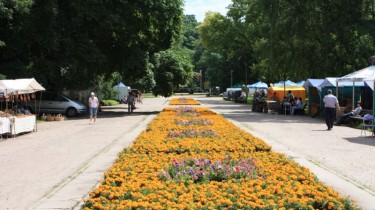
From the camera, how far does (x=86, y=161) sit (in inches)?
474

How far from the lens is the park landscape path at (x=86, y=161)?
26.6 feet

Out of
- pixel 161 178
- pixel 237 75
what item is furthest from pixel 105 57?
pixel 237 75

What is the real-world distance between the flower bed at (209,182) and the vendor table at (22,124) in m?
8.18

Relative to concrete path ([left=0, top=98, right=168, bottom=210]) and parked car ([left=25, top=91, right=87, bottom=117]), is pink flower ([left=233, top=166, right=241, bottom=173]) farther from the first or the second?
parked car ([left=25, top=91, right=87, bottom=117])

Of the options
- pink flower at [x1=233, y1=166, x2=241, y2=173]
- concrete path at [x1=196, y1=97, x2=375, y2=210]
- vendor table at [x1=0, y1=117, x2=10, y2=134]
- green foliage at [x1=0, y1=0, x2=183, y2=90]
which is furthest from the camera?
green foliage at [x1=0, y1=0, x2=183, y2=90]

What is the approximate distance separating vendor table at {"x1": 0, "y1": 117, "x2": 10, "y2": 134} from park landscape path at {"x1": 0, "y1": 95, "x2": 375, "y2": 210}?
0.65m

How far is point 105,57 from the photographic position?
104 ft

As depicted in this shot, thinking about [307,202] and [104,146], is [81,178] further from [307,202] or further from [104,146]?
[104,146]

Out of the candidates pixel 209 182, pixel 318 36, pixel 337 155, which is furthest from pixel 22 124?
pixel 318 36

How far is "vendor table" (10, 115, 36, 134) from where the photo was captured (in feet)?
61.5

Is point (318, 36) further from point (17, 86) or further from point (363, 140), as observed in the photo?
point (17, 86)

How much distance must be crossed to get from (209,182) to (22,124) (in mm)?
13288

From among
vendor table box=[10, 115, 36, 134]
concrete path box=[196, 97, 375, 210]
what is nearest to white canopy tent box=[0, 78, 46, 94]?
vendor table box=[10, 115, 36, 134]

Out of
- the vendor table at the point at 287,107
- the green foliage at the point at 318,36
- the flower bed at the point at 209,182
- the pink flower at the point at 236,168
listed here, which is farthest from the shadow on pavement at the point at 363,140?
the vendor table at the point at 287,107
